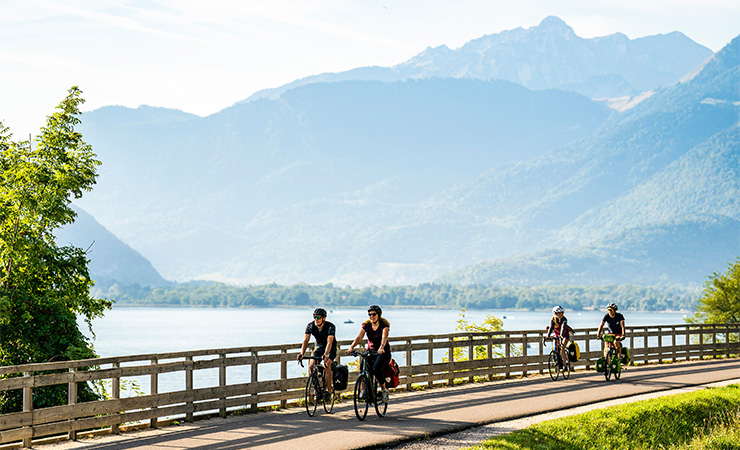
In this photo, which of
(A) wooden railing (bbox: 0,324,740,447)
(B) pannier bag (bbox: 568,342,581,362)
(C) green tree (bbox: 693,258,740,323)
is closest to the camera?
(A) wooden railing (bbox: 0,324,740,447)

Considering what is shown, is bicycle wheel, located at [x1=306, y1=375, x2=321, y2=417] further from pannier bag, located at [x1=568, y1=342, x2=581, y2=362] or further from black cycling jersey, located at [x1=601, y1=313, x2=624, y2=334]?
black cycling jersey, located at [x1=601, y1=313, x2=624, y2=334]

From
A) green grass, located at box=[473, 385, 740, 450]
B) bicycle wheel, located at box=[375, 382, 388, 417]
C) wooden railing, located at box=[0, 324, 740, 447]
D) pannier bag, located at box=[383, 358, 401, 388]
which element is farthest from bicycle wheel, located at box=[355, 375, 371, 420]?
green grass, located at box=[473, 385, 740, 450]

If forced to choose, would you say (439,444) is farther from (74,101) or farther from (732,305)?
(732,305)

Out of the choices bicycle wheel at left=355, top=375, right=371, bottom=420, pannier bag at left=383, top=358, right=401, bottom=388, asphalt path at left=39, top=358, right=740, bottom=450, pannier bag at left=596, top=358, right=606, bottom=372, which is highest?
pannier bag at left=383, top=358, right=401, bottom=388

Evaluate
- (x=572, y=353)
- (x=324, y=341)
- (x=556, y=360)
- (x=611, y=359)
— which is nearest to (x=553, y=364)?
(x=556, y=360)

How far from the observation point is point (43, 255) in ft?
73.6

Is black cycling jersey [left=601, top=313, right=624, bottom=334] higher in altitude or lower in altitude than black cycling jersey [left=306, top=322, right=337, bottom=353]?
lower

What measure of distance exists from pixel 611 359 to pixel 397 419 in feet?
A: 33.8

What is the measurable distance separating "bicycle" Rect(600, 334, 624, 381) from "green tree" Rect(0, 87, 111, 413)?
13.3 metres

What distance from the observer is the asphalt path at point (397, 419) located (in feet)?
45.2

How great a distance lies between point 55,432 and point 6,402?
22.8ft

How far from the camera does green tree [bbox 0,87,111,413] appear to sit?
70.8 ft

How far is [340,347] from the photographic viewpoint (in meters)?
19.5

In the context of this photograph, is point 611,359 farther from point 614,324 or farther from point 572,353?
point 614,324
